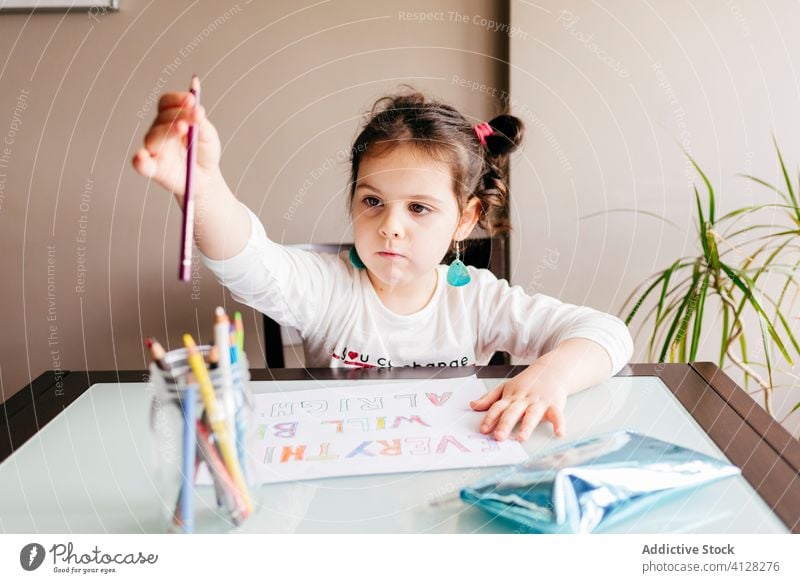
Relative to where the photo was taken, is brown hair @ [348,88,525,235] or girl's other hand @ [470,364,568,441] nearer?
girl's other hand @ [470,364,568,441]

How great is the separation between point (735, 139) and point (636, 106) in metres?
0.15

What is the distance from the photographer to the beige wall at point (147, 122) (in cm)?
85

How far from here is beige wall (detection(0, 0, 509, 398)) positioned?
0.85 meters

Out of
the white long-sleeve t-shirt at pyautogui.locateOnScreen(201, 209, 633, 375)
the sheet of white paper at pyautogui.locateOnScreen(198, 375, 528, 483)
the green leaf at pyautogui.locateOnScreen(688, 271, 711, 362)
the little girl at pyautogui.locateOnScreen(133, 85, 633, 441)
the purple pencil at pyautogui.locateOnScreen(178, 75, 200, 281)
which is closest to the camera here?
the purple pencil at pyautogui.locateOnScreen(178, 75, 200, 281)

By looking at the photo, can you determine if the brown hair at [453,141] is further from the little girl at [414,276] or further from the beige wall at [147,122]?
the beige wall at [147,122]

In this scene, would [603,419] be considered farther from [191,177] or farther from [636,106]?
[636,106]

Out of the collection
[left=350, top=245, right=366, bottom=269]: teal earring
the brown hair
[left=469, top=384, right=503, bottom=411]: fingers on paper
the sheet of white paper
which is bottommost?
the sheet of white paper

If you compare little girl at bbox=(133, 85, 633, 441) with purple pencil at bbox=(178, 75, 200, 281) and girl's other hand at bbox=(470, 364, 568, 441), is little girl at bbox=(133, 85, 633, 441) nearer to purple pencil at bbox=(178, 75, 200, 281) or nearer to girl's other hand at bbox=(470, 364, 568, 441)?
girl's other hand at bbox=(470, 364, 568, 441)

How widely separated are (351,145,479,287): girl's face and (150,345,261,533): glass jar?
32cm

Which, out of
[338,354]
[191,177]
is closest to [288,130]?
[338,354]

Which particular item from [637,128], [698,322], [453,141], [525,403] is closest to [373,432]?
[525,403]

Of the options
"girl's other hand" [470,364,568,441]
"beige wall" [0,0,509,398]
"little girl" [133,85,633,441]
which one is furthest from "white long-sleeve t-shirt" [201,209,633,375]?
"beige wall" [0,0,509,398]

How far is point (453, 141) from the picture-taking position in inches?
24.6

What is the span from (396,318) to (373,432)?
→ 25 cm
